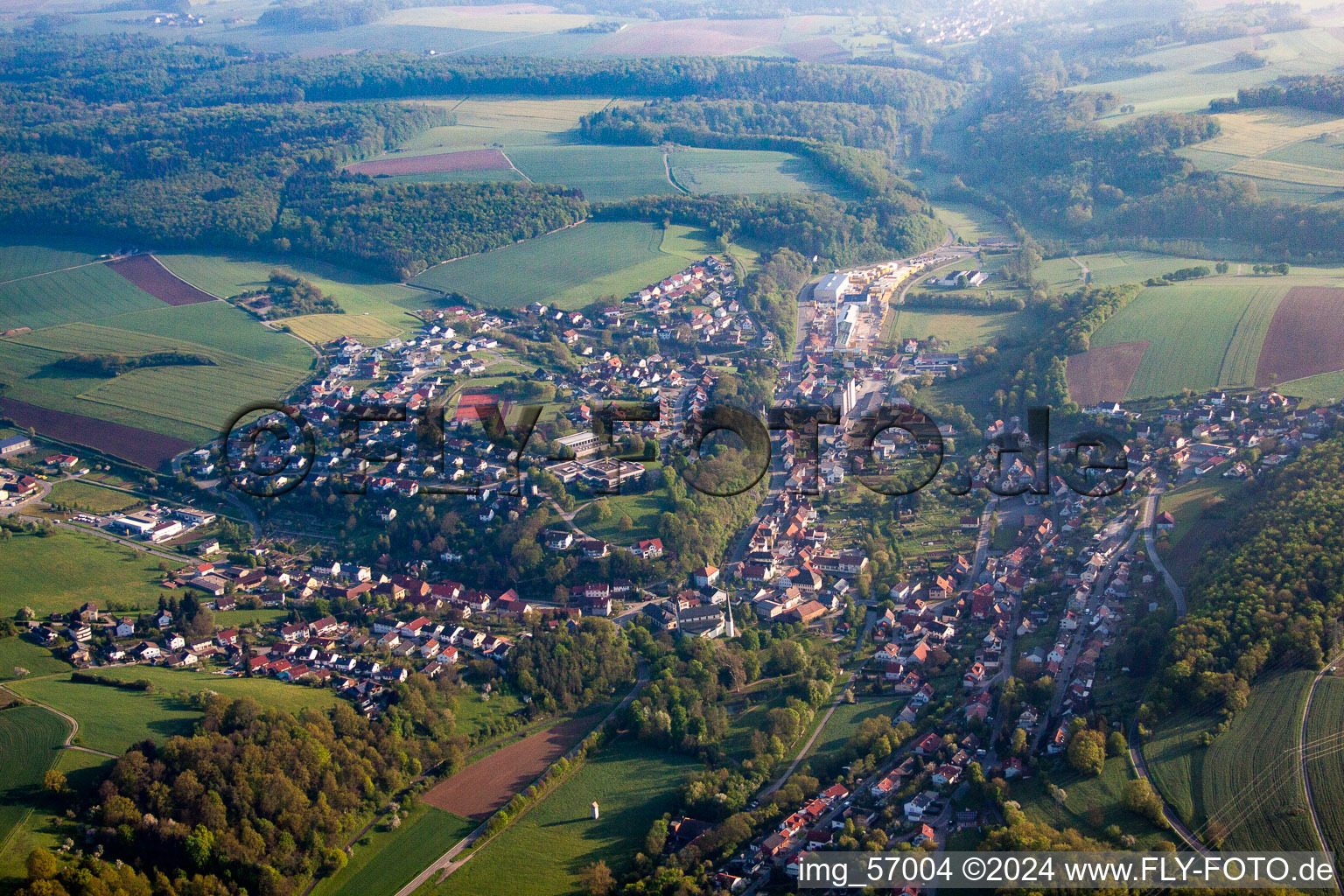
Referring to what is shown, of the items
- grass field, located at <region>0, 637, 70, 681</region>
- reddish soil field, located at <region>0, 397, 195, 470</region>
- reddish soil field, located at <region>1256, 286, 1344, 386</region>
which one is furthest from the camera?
reddish soil field, located at <region>0, 397, 195, 470</region>

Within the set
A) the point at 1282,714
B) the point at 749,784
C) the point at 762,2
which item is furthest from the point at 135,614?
the point at 762,2

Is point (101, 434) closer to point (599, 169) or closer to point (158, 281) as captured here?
point (158, 281)

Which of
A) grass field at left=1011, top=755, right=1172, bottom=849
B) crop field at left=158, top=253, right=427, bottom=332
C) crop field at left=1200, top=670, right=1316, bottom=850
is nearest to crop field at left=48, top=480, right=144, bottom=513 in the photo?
crop field at left=158, top=253, right=427, bottom=332

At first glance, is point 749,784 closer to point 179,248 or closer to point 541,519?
point 541,519

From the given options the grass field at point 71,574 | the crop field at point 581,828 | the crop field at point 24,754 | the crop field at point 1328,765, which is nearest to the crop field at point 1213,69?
the crop field at point 1328,765

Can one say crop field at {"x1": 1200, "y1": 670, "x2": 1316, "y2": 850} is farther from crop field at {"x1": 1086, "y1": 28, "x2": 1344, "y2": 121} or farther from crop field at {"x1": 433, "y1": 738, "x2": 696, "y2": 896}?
crop field at {"x1": 1086, "y1": 28, "x2": 1344, "y2": 121}

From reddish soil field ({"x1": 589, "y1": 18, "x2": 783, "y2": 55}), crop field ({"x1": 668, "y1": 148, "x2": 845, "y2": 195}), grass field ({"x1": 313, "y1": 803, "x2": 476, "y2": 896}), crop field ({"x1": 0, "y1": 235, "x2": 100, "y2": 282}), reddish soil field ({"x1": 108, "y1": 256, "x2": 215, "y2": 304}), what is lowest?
grass field ({"x1": 313, "y1": 803, "x2": 476, "y2": 896})

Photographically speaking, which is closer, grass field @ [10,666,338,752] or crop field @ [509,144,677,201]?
grass field @ [10,666,338,752]
